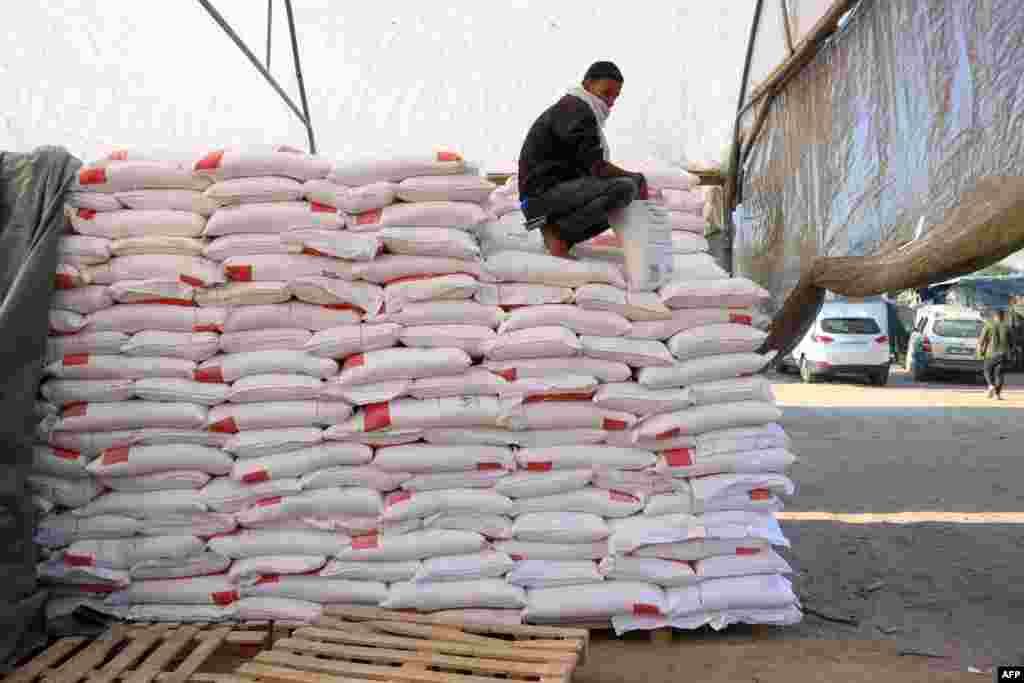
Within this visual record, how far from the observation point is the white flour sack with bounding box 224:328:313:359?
10.9 feet

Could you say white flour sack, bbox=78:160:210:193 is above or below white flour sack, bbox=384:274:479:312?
above

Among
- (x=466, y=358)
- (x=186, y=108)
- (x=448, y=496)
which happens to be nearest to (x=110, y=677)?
(x=448, y=496)

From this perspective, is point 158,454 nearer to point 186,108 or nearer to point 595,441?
point 595,441

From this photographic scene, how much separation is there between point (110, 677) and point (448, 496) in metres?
1.41

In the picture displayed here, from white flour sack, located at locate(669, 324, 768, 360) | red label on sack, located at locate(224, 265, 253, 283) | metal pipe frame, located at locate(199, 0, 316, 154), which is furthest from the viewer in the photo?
metal pipe frame, located at locate(199, 0, 316, 154)

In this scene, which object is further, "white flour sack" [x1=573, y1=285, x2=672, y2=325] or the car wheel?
the car wheel

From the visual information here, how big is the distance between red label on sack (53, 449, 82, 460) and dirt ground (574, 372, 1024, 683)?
92.1 inches

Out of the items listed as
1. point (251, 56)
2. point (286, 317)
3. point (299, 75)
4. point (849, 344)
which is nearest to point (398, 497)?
point (286, 317)

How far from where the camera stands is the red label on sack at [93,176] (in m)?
3.38

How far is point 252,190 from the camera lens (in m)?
3.33

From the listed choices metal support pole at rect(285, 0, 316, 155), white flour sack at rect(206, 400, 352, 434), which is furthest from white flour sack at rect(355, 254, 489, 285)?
metal support pole at rect(285, 0, 316, 155)

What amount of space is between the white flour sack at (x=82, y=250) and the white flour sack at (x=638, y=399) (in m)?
2.24

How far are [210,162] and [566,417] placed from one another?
75.8 inches

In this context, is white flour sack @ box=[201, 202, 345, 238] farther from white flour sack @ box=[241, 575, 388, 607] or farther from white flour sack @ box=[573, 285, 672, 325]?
white flour sack @ box=[241, 575, 388, 607]
